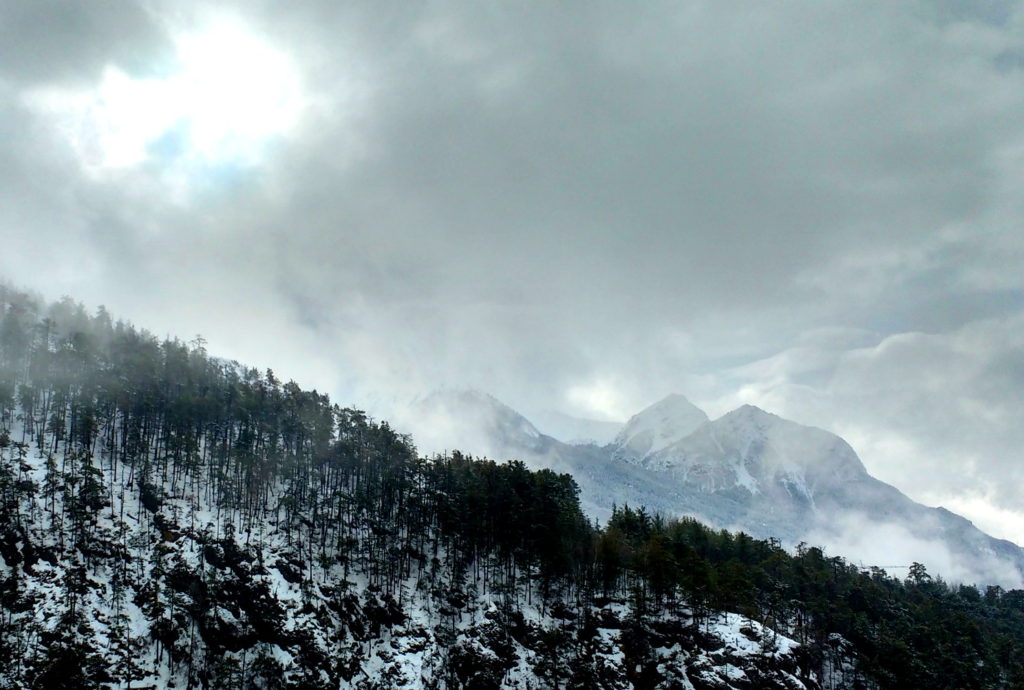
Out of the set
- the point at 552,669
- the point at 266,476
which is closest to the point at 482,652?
the point at 552,669

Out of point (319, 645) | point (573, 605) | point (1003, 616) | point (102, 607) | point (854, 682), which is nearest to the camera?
point (102, 607)

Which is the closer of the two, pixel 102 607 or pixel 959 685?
pixel 102 607

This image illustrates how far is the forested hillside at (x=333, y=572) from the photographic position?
9238 centimetres

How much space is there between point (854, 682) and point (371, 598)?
313 ft

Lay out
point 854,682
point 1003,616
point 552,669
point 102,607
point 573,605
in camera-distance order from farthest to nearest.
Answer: point 1003,616 → point 573,605 → point 854,682 → point 552,669 → point 102,607

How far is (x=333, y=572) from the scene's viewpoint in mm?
116375

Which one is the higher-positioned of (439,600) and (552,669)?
(439,600)

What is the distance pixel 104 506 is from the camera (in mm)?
106375

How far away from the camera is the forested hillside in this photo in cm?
9238

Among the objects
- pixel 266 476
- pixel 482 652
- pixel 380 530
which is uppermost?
pixel 266 476

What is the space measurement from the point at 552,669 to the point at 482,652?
517 inches

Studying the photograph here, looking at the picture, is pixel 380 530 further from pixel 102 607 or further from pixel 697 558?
pixel 697 558

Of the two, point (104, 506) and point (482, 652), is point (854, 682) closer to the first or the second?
point (482, 652)

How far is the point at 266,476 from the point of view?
131750mm
